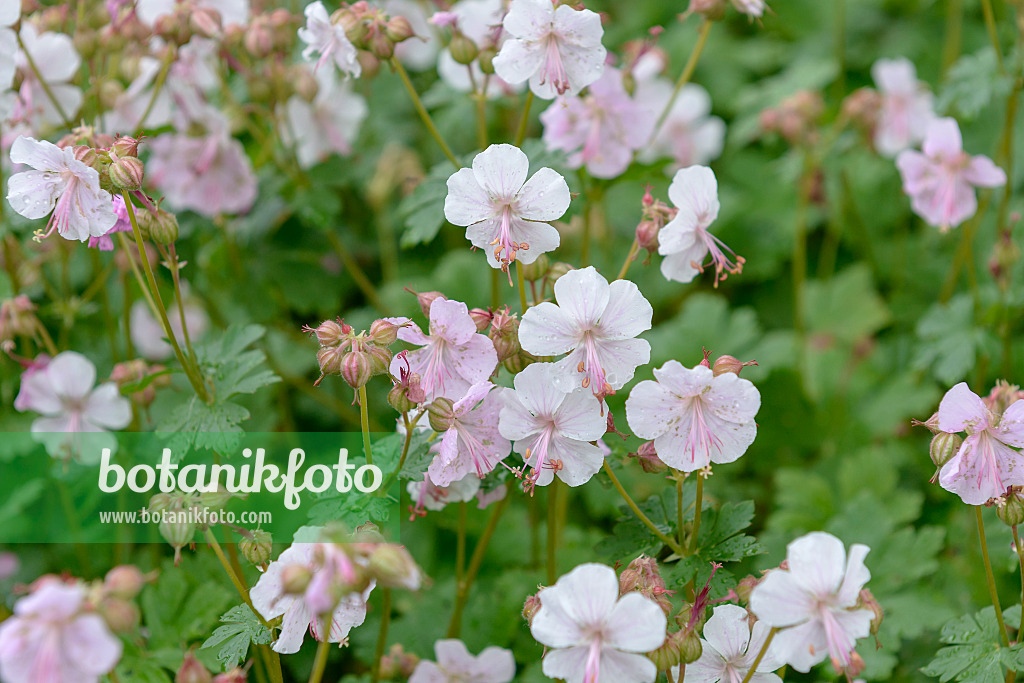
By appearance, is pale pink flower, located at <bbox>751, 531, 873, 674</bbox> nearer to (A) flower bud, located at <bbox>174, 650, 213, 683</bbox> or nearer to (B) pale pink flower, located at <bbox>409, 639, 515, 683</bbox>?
(B) pale pink flower, located at <bbox>409, 639, 515, 683</bbox>

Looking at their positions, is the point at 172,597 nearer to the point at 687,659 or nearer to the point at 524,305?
the point at 524,305

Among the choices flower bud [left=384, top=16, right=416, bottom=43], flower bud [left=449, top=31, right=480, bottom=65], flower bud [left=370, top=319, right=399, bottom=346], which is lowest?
flower bud [left=370, top=319, right=399, bottom=346]

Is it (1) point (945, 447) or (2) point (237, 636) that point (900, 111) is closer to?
(1) point (945, 447)

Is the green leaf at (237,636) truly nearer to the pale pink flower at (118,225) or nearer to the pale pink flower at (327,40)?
the pale pink flower at (118,225)

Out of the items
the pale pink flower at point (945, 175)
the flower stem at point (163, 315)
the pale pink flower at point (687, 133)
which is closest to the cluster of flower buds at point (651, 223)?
the flower stem at point (163, 315)

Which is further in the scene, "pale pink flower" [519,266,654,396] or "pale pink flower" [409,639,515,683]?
"pale pink flower" [409,639,515,683]

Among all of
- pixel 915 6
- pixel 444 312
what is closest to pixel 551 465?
pixel 444 312

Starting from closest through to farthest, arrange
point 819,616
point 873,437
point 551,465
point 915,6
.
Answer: point 819,616 → point 551,465 → point 873,437 → point 915,6

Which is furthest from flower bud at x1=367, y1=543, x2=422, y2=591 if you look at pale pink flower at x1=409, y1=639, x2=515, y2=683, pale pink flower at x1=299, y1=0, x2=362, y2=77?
pale pink flower at x1=299, y1=0, x2=362, y2=77

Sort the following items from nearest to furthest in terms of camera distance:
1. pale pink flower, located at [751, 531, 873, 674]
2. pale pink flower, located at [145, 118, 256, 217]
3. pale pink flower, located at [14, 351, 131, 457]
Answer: pale pink flower, located at [751, 531, 873, 674] < pale pink flower, located at [14, 351, 131, 457] < pale pink flower, located at [145, 118, 256, 217]
